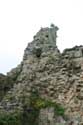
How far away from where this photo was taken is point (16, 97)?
31.2 metres

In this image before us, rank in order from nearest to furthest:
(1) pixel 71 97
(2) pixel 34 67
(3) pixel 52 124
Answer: (3) pixel 52 124 → (1) pixel 71 97 → (2) pixel 34 67

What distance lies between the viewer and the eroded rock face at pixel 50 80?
97.7 feet

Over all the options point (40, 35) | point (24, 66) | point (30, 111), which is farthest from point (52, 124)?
point (40, 35)

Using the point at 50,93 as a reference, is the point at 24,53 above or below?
above

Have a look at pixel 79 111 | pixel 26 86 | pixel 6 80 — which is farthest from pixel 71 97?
pixel 6 80

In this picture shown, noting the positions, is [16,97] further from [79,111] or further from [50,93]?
[79,111]

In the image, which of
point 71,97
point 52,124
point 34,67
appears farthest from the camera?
point 34,67

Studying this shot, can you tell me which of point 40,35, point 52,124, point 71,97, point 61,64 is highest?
point 40,35

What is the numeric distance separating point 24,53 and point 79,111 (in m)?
7.59

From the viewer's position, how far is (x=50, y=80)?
105 ft

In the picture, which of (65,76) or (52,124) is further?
(65,76)

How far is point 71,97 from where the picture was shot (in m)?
30.6

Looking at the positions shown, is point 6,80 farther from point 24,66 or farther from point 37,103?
point 37,103

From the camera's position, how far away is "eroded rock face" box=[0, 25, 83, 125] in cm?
2977
